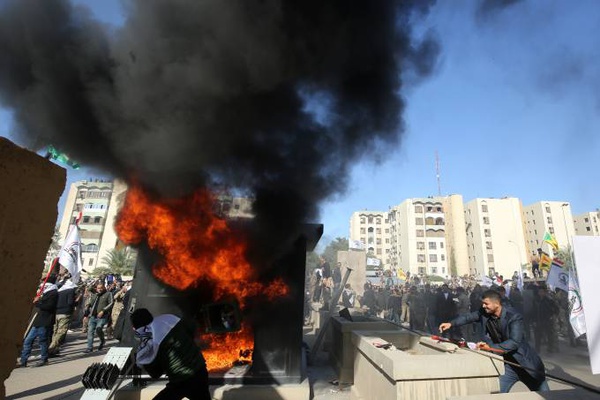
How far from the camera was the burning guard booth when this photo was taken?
5594mm

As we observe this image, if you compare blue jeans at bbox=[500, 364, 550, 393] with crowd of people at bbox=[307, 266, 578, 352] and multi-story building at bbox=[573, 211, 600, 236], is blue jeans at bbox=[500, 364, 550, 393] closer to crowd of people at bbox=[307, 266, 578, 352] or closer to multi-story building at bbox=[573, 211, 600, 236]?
crowd of people at bbox=[307, 266, 578, 352]

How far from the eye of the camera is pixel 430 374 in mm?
3863

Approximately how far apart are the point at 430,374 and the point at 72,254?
802 centimetres

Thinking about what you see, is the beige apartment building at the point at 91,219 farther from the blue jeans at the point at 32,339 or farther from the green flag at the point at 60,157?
the green flag at the point at 60,157

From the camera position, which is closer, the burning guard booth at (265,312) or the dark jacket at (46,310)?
the burning guard booth at (265,312)

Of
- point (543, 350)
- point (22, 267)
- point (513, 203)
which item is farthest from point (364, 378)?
point (513, 203)

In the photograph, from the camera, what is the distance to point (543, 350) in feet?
33.1

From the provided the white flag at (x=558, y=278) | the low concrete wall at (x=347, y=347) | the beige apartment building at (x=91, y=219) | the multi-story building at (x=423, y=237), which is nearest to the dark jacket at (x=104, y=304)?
the low concrete wall at (x=347, y=347)

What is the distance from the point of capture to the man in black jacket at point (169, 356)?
3469mm

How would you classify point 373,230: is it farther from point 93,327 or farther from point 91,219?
point 93,327

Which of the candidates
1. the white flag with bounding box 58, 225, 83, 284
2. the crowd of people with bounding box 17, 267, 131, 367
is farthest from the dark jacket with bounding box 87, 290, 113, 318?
the white flag with bounding box 58, 225, 83, 284

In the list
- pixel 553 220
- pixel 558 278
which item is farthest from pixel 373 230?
pixel 558 278

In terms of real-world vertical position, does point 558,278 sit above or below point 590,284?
above

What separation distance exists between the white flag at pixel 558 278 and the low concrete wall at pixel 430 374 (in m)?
7.58
